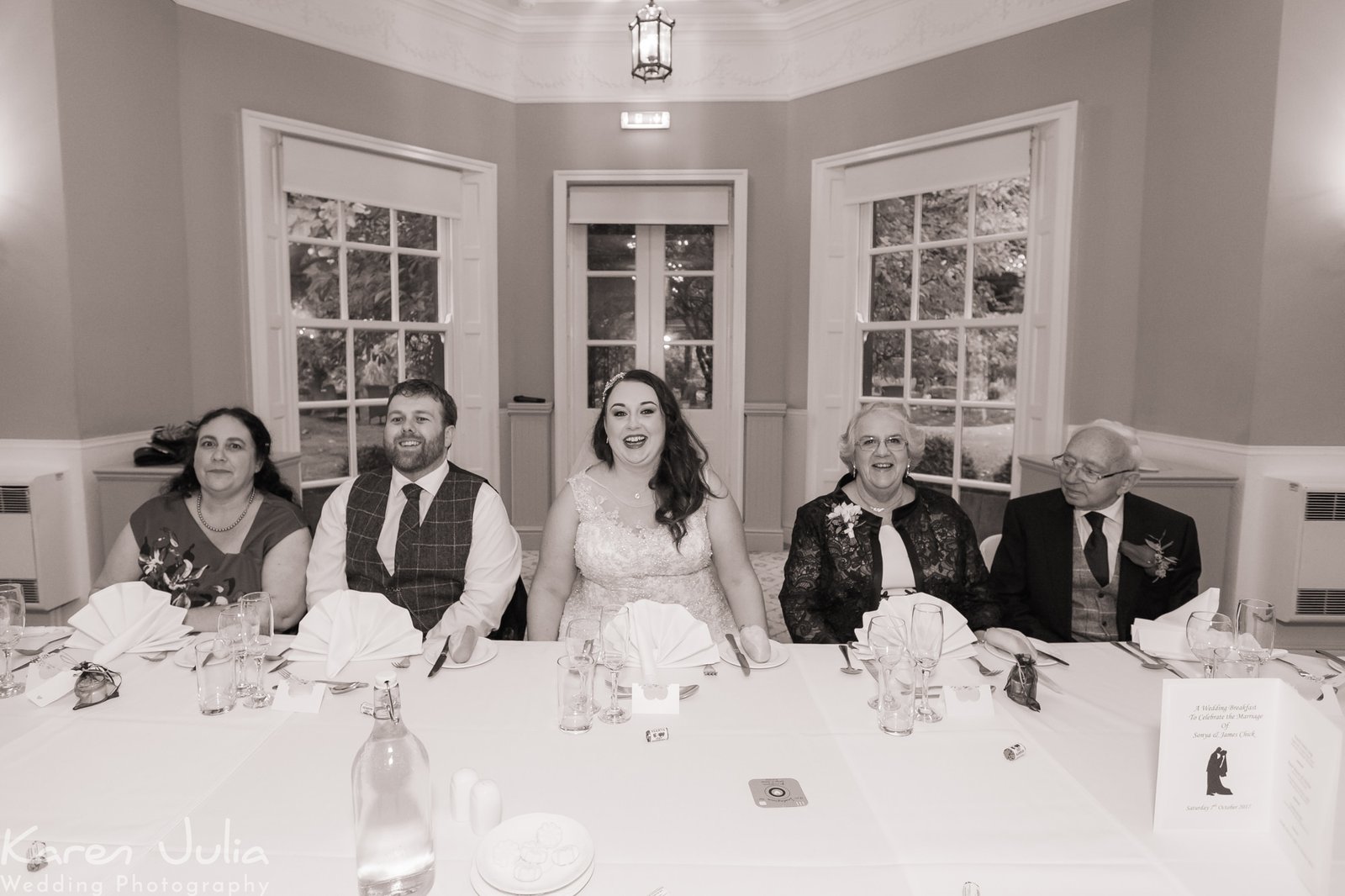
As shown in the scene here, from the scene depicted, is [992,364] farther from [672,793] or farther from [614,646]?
[672,793]

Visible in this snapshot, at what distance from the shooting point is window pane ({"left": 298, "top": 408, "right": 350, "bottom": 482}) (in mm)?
4535

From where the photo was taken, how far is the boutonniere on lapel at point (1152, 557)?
2.13 m

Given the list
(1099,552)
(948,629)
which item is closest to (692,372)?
(1099,552)

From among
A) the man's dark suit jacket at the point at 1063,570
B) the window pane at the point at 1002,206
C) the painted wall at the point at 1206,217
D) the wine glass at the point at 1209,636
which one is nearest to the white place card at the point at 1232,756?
the wine glass at the point at 1209,636

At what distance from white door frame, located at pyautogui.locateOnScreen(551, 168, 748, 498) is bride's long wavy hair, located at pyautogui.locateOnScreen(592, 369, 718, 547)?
2757 millimetres

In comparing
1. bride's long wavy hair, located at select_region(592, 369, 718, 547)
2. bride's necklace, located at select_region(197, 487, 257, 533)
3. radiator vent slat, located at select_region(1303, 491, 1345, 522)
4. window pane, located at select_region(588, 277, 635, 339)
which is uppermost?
window pane, located at select_region(588, 277, 635, 339)

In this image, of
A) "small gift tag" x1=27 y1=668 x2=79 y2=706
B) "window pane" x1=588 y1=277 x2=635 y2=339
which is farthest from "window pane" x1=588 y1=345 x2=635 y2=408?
"small gift tag" x1=27 y1=668 x2=79 y2=706

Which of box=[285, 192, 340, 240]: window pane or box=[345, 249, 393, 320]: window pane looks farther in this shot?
box=[345, 249, 393, 320]: window pane

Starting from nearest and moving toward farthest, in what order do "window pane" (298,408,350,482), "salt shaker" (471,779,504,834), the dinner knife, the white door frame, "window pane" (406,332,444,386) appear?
1. "salt shaker" (471,779,504,834)
2. the dinner knife
3. "window pane" (298,408,350,482)
4. "window pane" (406,332,444,386)
5. the white door frame

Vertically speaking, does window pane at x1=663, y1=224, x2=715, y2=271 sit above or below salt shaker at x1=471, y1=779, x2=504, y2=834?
above

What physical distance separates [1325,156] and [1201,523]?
4.83 feet

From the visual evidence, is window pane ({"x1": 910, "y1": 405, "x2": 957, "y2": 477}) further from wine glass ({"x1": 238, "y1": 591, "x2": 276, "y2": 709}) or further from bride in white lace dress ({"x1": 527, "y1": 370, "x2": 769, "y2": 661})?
wine glass ({"x1": 238, "y1": 591, "x2": 276, "y2": 709})

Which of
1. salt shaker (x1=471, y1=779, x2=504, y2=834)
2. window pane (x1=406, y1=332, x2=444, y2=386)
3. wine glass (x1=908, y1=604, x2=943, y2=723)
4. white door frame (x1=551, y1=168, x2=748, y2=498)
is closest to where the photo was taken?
salt shaker (x1=471, y1=779, x2=504, y2=834)

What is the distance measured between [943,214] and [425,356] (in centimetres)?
323
